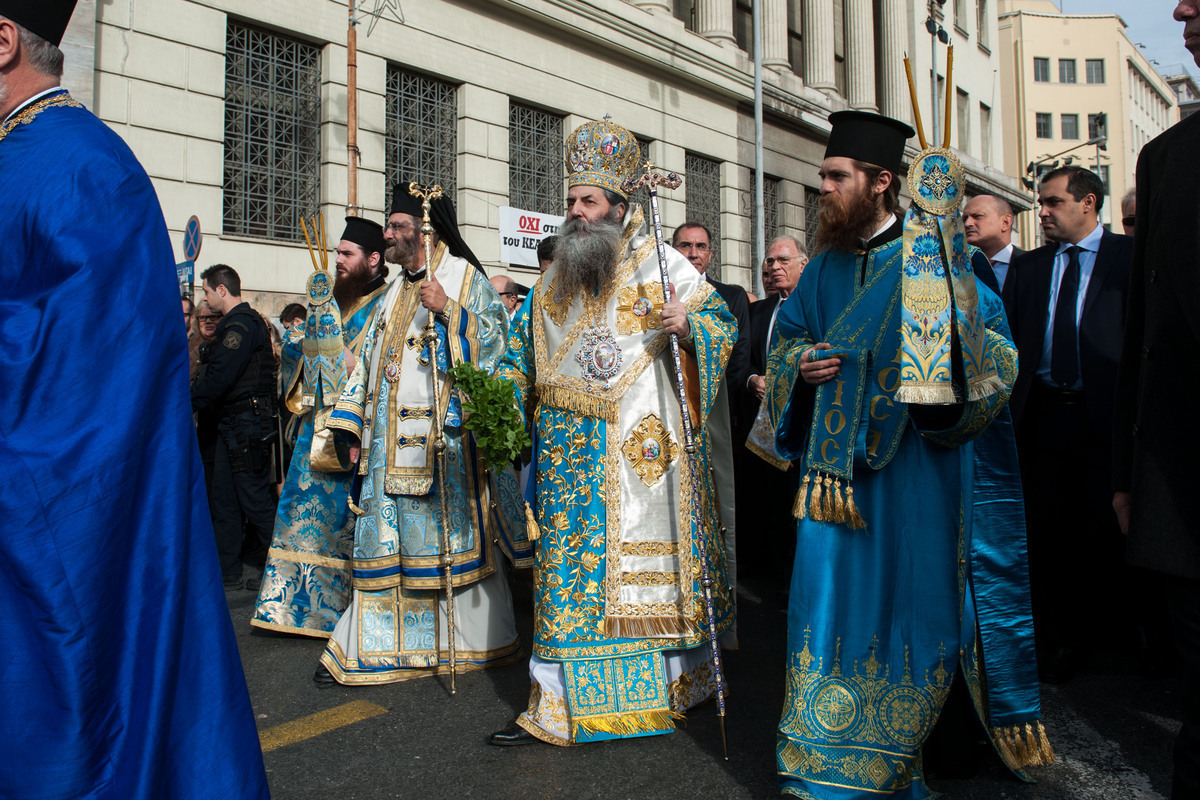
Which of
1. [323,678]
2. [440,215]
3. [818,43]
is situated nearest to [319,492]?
[323,678]

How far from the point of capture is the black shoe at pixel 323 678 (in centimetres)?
459

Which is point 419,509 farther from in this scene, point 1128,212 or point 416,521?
point 1128,212

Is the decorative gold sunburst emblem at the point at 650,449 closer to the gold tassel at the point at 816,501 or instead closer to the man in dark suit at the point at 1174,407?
the gold tassel at the point at 816,501

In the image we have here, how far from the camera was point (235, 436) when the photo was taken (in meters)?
6.60

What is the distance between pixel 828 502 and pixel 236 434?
15.9ft

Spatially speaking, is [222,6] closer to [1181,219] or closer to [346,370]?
[346,370]

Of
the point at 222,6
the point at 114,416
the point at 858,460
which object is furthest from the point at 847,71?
the point at 114,416

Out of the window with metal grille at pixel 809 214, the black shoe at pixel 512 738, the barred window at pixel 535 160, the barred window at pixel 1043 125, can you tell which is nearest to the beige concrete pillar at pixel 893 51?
the window with metal grille at pixel 809 214

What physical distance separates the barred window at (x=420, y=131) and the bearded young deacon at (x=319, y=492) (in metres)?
7.69

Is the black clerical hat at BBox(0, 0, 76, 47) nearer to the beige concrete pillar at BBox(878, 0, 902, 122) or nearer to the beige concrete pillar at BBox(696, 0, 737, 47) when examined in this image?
the beige concrete pillar at BBox(696, 0, 737, 47)

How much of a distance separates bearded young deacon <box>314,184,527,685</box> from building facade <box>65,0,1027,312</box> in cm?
672

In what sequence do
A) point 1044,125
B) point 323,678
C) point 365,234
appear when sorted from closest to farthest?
point 323,678
point 365,234
point 1044,125

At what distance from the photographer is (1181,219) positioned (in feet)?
7.29

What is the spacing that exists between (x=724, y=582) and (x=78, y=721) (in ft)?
9.17
